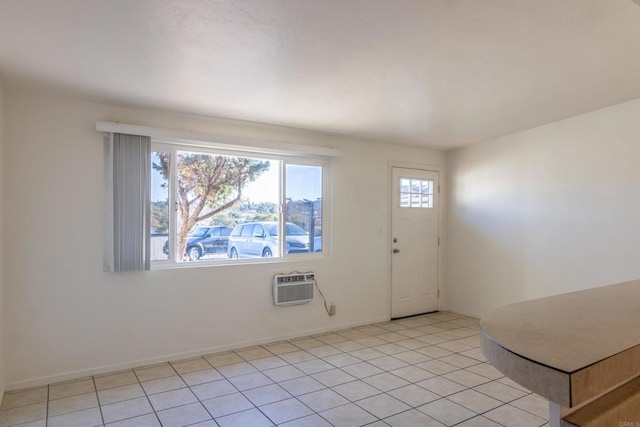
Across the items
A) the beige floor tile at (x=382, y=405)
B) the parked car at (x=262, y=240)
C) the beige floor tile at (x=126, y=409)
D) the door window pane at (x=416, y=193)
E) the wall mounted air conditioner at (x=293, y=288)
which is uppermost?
the door window pane at (x=416, y=193)

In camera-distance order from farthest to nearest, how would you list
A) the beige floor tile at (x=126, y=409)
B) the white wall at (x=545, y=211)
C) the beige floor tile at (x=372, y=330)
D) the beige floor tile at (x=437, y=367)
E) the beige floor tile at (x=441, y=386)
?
the beige floor tile at (x=372, y=330)
the white wall at (x=545, y=211)
the beige floor tile at (x=437, y=367)
the beige floor tile at (x=441, y=386)
the beige floor tile at (x=126, y=409)

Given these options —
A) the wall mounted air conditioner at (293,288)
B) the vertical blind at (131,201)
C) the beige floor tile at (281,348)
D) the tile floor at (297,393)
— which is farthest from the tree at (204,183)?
the beige floor tile at (281,348)

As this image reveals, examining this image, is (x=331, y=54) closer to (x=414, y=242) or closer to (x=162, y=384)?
(x=162, y=384)

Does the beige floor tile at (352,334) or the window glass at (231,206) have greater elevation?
the window glass at (231,206)

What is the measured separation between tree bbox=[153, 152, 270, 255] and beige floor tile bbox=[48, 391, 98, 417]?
1348mm

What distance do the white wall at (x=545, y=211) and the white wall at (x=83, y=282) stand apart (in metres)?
2.62

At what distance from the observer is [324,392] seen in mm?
2852

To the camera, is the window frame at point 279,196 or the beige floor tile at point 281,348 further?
the beige floor tile at point 281,348

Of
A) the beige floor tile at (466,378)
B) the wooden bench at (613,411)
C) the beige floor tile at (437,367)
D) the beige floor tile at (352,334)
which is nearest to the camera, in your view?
the wooden bench at (613,411)

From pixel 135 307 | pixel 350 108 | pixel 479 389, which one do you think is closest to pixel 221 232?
pixel 135 307

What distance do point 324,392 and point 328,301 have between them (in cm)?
162

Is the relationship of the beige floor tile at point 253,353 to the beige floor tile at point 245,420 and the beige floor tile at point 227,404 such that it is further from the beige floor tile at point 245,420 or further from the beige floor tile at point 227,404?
the beige floor tile at point 245,420

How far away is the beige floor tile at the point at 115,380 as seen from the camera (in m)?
2.96

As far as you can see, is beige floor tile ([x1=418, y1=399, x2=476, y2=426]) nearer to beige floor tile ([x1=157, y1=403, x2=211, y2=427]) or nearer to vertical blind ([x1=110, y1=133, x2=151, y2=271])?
beige floor tile ([x1=157, y1=403, x2=211, y2=427])
